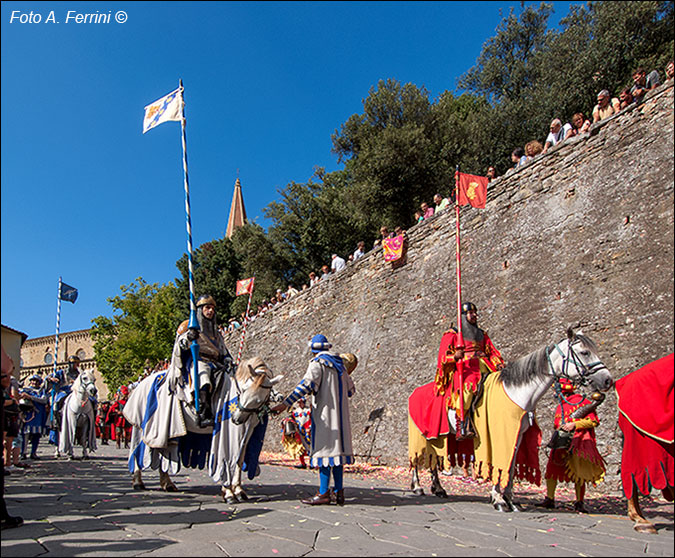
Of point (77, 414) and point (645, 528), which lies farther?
point (77, 414)

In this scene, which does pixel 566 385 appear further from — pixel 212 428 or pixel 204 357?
pixel 204 357

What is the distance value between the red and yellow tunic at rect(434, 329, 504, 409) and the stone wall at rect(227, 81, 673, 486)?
2.58 metres

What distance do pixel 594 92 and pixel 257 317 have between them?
→ 16097 mm

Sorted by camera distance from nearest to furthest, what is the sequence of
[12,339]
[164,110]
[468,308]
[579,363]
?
[579,363]
[468,308]
[164,110]
[12,339]

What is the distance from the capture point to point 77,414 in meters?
12.1

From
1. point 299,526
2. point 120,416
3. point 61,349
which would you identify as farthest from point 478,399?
point 61,349

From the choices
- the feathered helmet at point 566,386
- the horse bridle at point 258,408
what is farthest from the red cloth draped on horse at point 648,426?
the horse bridle at point 258,408

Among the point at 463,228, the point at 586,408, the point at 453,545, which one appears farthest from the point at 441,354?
the point at 463,228

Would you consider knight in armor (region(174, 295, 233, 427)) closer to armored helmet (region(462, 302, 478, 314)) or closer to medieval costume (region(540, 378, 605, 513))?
armored helmet (region(462, 302, 478, 314))

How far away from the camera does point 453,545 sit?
3941 millimetres

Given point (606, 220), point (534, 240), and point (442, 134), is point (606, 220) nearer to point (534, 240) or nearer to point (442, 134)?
point (534, 240)

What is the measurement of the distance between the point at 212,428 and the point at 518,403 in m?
3.65

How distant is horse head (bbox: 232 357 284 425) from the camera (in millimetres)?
6023

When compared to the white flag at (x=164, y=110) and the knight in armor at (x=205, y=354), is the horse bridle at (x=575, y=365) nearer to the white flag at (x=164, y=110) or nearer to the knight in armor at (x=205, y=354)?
the knight in armor at (x=205, y=354)
